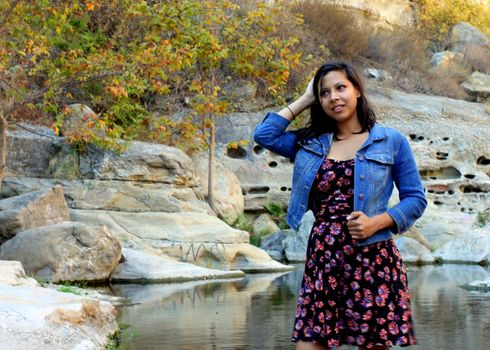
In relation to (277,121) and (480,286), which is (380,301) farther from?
(480,286)

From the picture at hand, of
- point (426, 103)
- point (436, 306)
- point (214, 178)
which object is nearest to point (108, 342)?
point (436, 306)

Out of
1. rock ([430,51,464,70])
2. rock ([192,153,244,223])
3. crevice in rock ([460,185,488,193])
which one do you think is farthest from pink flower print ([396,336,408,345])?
rock ([430,51,464,70])

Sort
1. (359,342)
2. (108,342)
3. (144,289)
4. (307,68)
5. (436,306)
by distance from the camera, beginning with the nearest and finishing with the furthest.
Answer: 1. (359,342)
2. (108,342)
3. (436,306)
4. (144,289)
5. (307,68)

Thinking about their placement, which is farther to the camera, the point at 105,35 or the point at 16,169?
the point at 105,35

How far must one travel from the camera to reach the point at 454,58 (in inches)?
1422

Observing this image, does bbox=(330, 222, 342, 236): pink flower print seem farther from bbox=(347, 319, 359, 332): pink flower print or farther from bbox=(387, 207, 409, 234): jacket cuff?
bbox=(347, 319, 359, 332): pink flower print

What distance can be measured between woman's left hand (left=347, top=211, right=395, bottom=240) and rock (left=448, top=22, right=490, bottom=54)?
118 ft

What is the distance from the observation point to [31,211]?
1373 centimetres

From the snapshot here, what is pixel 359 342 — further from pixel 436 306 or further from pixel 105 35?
pixel 105 35

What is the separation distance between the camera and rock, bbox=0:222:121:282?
12250 mm

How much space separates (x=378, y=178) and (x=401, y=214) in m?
0.20

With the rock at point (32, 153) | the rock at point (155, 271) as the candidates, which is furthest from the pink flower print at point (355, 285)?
the rock at point (32, 153)

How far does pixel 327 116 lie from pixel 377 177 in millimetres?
459

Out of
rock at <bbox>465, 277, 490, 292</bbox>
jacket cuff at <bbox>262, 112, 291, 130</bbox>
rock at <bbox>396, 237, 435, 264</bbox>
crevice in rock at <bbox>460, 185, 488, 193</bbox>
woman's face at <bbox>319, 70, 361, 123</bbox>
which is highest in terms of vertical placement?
woman's face at <bbox>319, 70, 361, 123</bbox>
